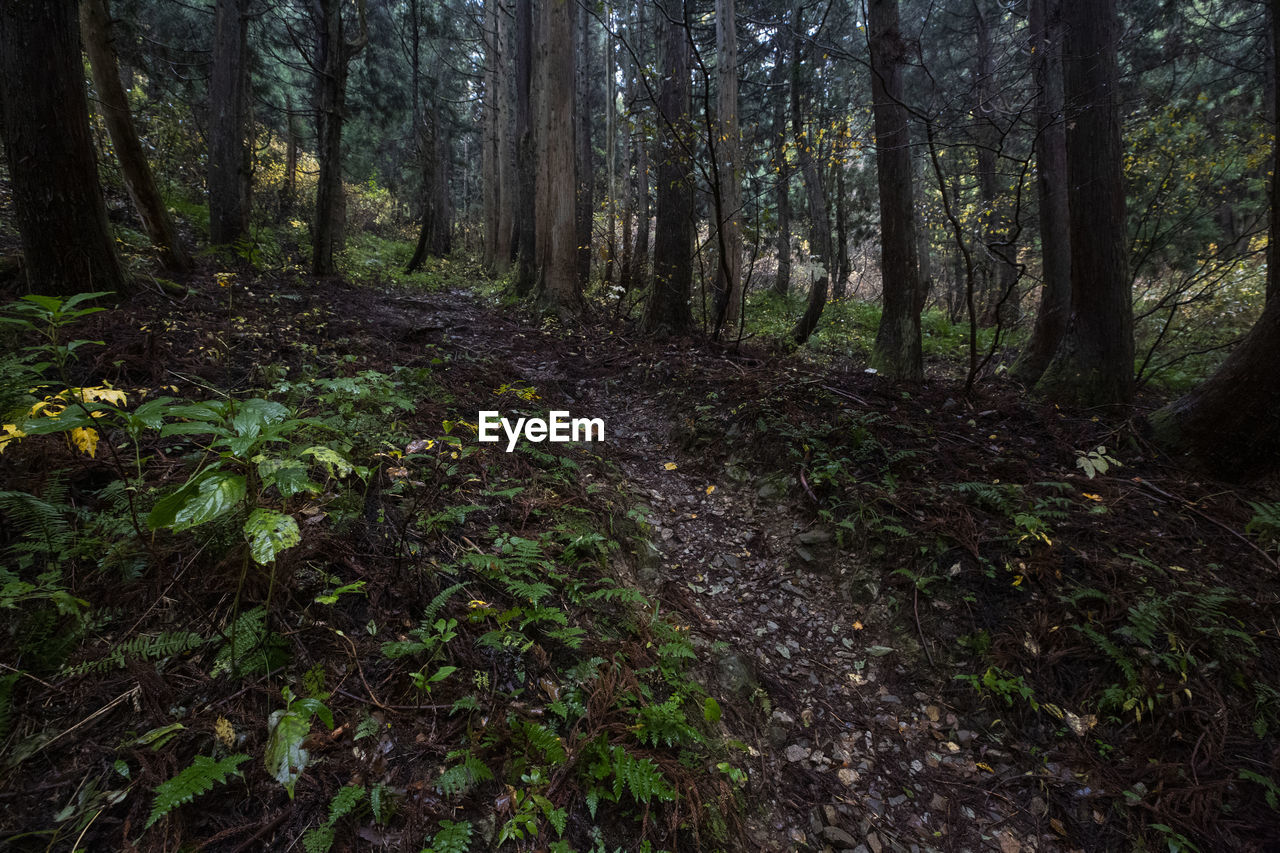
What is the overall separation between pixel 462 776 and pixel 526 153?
1299cm

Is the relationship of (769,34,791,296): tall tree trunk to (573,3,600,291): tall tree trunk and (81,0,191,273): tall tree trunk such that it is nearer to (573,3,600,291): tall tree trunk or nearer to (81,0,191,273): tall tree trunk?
(573,3,600,291): tall tree trunk

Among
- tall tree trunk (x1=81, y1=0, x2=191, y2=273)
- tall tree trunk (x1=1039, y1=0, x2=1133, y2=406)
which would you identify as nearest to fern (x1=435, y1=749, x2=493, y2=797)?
tall tree trunk (x1=1039, y1=0, x2=1133, y2=406)

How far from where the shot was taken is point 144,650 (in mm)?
1755

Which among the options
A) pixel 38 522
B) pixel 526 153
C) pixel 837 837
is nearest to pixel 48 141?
pixel 38 522

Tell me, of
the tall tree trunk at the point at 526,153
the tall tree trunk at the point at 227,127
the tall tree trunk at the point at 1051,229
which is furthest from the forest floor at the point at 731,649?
the tall tree trunk at the point at 526,153

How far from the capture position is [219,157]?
9.20 m

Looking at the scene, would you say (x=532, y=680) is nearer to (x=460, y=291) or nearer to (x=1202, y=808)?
(x=1202, y=808)

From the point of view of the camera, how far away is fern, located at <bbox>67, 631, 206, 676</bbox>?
1.68m

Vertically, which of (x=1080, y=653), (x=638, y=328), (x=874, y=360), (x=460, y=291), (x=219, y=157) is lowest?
(x=1080, y=653)

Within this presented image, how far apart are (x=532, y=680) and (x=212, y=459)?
2.06 meters

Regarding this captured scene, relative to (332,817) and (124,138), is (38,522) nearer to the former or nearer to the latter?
(332,817)

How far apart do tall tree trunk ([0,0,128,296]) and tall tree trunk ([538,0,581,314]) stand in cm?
600

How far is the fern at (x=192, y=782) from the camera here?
1339mm

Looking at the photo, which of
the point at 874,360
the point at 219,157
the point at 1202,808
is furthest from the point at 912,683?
the point at 219,157
